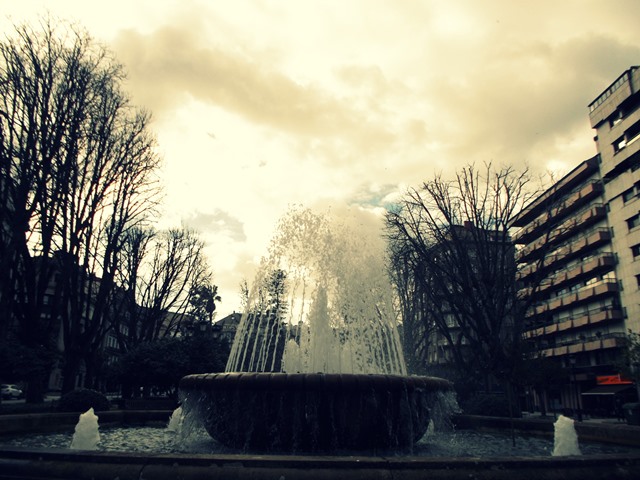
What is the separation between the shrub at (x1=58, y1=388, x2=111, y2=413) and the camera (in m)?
12.0

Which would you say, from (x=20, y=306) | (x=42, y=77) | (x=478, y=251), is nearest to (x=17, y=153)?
(x=42, y=77)

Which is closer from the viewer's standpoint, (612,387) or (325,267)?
(325,267)

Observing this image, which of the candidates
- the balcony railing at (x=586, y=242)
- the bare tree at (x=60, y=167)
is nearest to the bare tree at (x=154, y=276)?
the bare tree at (x=60, y=167)

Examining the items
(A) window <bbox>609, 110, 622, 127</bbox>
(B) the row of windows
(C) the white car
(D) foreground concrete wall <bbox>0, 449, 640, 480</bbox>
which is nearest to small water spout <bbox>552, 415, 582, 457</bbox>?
(D) foreground concrete wall <bbox>0, 449, 640, 480</bbox>

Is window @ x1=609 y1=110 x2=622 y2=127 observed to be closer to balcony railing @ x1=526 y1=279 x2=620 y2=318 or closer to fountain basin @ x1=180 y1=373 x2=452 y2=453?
balcony railing @ x1=526 y1=279 x2=620 y2=318

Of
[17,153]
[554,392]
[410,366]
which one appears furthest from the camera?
[554,392]

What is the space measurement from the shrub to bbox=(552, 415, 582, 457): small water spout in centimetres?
1133

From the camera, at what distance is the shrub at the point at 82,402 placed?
12.0 metres

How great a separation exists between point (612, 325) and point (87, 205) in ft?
128

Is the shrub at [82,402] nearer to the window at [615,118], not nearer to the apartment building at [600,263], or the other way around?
the apartment building at [600,263]

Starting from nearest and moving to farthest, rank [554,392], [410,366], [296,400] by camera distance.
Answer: [296,400]
[410,366]
[554,392]

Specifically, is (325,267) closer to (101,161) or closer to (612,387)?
(101,161)

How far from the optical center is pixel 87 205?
645 inches

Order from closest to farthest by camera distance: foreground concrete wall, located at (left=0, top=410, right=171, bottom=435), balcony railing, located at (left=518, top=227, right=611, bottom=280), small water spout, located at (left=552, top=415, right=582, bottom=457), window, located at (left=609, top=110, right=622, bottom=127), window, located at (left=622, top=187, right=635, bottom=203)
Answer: small water spout, located at (left=552, top=415, right=582, bottom=457), foreground concrete wall, located at (left=0, top=410, right=171, bottom=435), window, located at (left=622, top=187, right=635, bottom=203), window, located at (left=609, top=110, right=622, bottom=127), balcony railing, located at (left=518, top=227, right=611, bottom=280)
